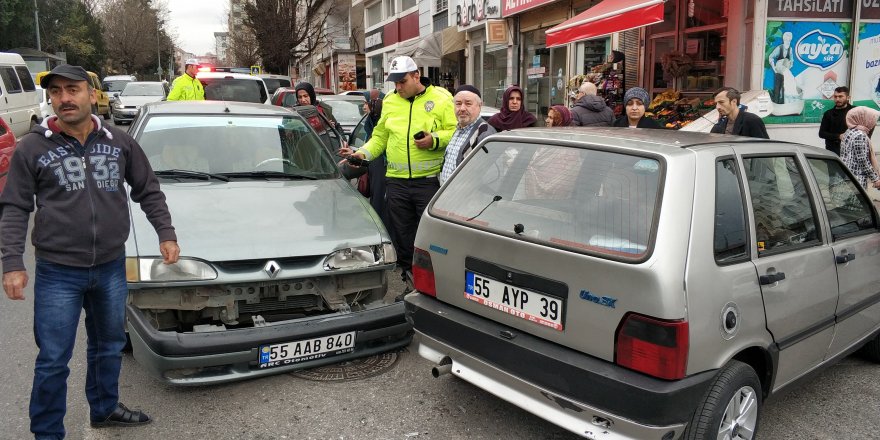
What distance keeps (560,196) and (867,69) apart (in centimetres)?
850

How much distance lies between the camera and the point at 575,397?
259cm

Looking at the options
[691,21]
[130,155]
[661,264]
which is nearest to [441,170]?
[130,155]

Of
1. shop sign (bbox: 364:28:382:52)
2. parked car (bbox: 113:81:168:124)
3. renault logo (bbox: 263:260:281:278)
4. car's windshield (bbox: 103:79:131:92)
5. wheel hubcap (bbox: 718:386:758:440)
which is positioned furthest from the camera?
shop sign (bbox: 364:28:382:52)

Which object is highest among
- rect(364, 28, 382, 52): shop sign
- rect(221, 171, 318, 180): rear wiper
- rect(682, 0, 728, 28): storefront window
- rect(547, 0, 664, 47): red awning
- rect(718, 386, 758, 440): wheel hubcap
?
rect(364, 28, 382, 52): shop sign

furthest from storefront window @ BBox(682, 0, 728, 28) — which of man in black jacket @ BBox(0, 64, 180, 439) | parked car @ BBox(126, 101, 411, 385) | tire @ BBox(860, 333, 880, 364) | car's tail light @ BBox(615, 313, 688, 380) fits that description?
man in black jacket @ BBox(0, 64, 180, 439)

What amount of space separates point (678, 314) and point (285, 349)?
2.01m

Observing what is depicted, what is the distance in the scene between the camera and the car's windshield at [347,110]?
469 inches

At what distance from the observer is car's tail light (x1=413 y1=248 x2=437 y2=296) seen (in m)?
3.33

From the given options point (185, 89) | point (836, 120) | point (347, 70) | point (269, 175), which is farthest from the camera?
point (347, 70)

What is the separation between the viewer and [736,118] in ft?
19.8

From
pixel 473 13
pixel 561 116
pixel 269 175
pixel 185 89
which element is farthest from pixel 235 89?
pixel 473 13

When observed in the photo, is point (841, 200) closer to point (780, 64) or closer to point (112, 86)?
point (780, 64)

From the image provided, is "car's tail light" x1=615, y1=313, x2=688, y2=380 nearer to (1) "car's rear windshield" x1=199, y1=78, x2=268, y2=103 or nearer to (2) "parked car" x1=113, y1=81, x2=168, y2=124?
(1) "car's rear windshield" x1=199, y1=78, x2=268, y2=103

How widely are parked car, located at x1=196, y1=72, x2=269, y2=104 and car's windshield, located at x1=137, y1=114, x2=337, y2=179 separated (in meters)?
7.09
